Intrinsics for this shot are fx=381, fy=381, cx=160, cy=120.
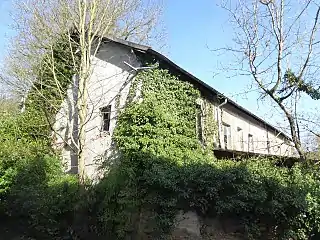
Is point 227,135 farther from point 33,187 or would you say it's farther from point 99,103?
point 33,187

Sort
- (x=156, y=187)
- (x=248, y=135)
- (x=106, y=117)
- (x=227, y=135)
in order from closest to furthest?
(x=156, y=187)
(x=106, y=117)
(x=227, y=135)
(x=248, y=135)

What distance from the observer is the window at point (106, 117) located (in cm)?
1684

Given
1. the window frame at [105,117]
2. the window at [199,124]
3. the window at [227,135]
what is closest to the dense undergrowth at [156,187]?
the window at [199,124]

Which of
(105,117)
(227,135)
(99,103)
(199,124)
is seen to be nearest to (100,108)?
(99,103)

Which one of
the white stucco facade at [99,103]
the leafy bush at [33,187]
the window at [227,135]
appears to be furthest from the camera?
the window at [227,135]

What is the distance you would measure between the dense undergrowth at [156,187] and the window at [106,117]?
1.47 meters

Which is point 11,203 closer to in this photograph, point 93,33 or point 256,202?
point 93,33

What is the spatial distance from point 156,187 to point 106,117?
6.18 metres

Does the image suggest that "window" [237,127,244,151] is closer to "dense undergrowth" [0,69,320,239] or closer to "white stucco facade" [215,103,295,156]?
"white stucco facade" [215,103,295,156]

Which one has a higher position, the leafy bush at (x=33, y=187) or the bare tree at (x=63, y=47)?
the bare tree at (x=63, y=47)

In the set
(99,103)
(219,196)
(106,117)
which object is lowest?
(219,196)

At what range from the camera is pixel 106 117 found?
17125mm

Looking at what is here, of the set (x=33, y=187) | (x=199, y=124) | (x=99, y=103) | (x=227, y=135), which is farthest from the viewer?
(x=227, y=135)

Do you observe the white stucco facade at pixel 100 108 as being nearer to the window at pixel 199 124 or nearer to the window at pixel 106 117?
the window at pixel 106 117
